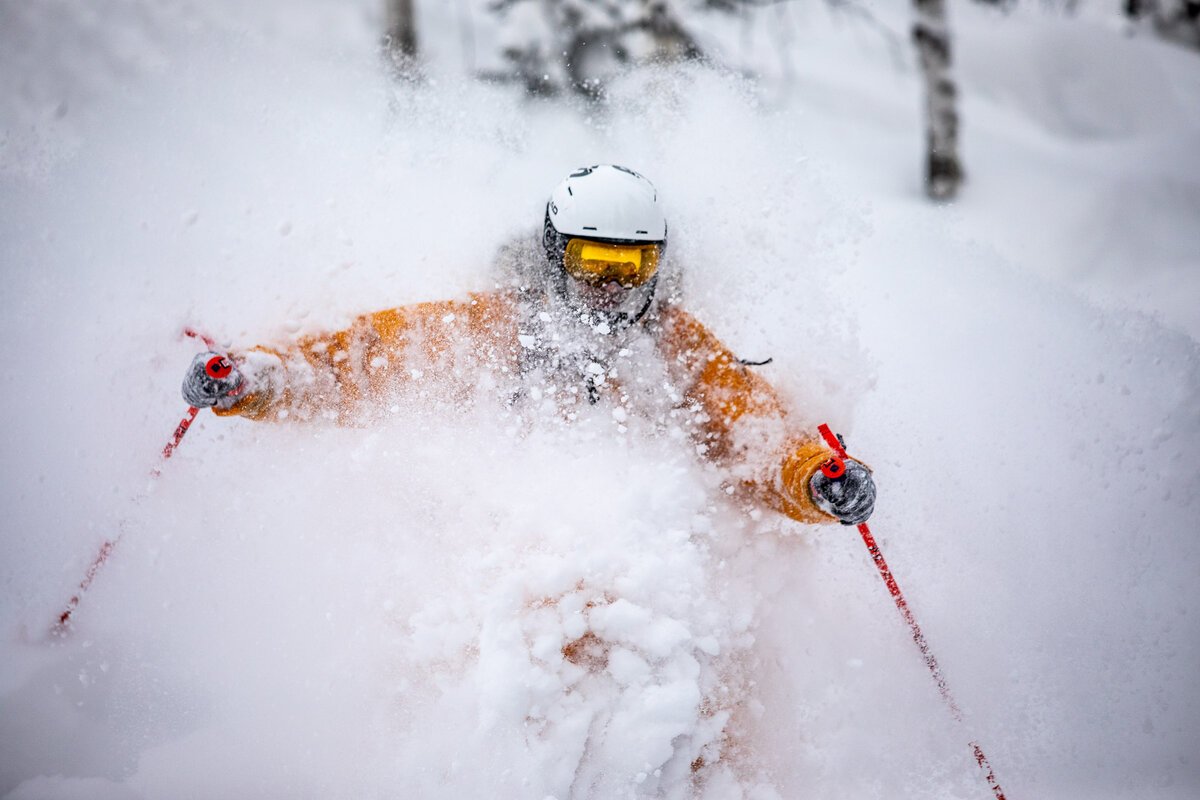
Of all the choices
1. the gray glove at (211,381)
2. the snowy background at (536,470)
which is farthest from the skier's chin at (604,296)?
the gray glove at (211,381)

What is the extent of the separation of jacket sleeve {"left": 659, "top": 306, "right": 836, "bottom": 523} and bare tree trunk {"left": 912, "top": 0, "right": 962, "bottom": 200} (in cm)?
228

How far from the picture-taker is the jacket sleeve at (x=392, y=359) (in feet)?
7.81

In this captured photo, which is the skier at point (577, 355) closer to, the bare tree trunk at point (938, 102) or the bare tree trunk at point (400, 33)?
the bare tree trunk at point (400, 33)

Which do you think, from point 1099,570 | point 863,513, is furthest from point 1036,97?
point 863,513

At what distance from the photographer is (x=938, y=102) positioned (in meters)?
3.67

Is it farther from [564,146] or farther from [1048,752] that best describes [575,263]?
[1048,752]

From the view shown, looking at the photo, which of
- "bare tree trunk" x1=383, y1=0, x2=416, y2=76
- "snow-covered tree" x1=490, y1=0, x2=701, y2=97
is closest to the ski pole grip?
"snow-covered tree" x1=490, y1=0, x2=701, y2=97

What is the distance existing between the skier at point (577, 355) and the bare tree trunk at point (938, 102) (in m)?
2.37

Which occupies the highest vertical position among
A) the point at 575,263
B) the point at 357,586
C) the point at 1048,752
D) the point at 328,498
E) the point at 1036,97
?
the point at 1036,97

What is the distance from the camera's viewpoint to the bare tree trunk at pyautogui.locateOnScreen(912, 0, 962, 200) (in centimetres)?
358

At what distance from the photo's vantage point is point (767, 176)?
2965 mm

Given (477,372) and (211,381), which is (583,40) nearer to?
(477,372)

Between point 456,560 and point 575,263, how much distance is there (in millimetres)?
1386

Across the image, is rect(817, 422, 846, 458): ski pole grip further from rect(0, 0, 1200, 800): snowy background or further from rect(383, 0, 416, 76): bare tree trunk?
rect(383, 0, 416, 76): bare tree trunk
